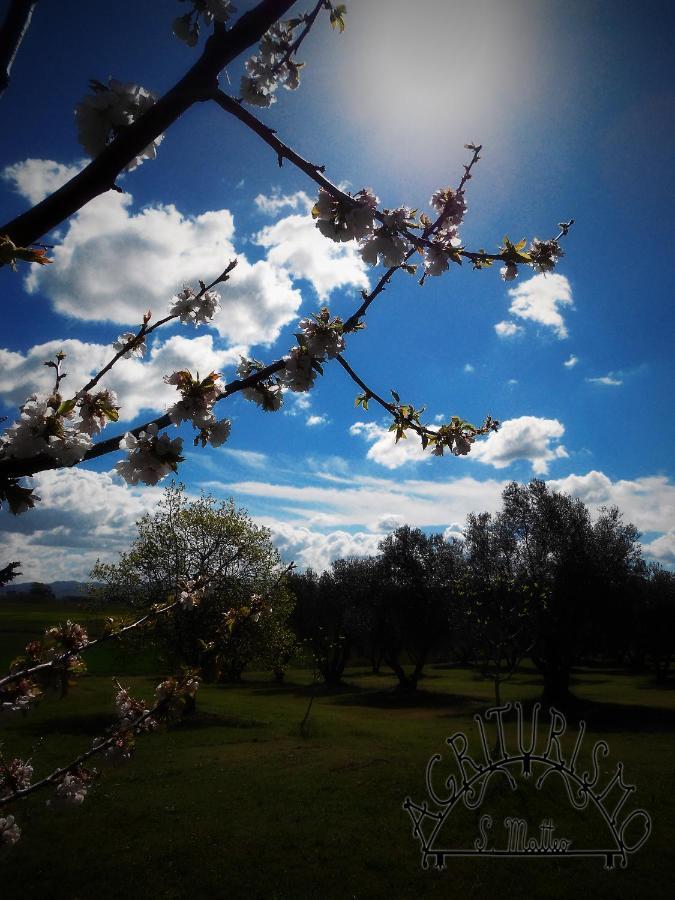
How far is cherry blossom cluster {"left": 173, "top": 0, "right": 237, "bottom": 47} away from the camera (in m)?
1.73

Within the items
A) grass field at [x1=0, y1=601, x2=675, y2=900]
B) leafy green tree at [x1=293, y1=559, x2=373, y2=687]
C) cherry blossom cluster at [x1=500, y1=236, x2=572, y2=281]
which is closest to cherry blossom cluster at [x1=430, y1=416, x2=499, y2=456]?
cherry blossom cluster at [x1=500, y1=236, x2=572, y2=281]

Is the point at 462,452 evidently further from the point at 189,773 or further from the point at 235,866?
the point at 189,773

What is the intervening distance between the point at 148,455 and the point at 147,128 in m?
1.19

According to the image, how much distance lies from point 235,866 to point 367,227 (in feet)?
34.2

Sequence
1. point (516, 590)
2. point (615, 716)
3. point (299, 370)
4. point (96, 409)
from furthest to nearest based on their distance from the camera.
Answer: point (615, 716) < point (516, 590) < point (299, 370) < point (96, 409)

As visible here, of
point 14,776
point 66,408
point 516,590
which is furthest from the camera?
point 516,590

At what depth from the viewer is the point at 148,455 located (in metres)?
2.13

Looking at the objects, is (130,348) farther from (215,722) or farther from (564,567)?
(564,567)

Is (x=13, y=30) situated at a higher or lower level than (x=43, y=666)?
higher

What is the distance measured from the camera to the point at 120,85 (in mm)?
1847

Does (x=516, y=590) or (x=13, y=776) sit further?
(x=516, y=590)

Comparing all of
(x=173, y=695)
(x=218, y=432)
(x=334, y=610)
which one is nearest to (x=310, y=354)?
(x=218, y=432)

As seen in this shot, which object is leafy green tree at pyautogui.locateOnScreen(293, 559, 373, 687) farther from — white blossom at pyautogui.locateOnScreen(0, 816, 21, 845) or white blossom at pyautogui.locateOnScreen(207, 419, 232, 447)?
white blossom at pyautogui.locateOnScreen(207, 419, 232, 447)

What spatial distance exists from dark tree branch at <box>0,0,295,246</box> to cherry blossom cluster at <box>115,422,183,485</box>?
2.71ft
